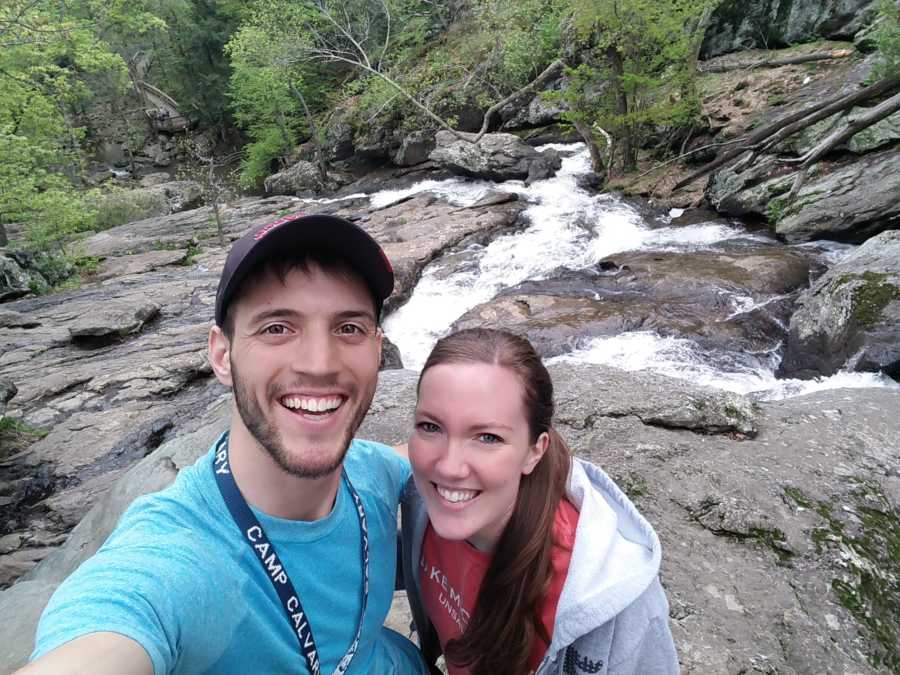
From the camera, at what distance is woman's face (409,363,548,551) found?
1578 mm

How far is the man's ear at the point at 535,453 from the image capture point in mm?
1687

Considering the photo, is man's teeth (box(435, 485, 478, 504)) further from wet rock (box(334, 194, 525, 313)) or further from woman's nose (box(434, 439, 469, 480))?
wet rock (box(334, 194, 525, 313))

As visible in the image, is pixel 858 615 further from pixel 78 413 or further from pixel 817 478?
pixel 78 413

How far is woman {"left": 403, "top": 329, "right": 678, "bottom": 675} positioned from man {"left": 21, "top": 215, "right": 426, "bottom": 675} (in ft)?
0.98

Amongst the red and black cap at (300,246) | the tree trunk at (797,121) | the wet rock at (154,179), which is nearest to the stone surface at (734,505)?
the red and black cap at (300,246)

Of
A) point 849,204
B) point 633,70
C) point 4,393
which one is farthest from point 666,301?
point 4,393

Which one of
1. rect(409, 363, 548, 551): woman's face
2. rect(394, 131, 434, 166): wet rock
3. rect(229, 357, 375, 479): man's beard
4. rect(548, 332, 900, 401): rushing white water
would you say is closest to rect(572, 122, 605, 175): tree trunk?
rect(394, 131, 434, 166): wet rock

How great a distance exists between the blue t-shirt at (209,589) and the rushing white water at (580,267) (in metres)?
6.16

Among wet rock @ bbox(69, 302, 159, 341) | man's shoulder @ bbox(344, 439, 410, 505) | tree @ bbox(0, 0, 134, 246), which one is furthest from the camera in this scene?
tree @ bbox(0, 0, 134, 246)

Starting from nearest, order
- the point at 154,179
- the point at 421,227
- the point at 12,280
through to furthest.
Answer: the point at 12,280 < the point at 421,227 < the point at 154,179

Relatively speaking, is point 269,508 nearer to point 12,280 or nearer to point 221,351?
point 221,351

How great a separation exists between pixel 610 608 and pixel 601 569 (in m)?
0.10

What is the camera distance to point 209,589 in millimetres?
1241

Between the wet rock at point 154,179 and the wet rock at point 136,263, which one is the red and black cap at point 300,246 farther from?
the wet rock at point 154,179
